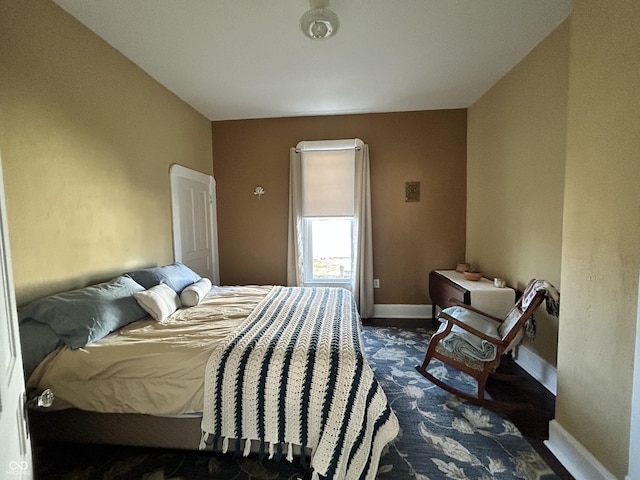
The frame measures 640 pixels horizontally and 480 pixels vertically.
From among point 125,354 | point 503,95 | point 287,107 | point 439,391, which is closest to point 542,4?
point 503,95

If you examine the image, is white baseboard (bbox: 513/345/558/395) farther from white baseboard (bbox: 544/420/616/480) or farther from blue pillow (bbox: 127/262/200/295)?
blue pillow (bbox: 127/262/200/295)

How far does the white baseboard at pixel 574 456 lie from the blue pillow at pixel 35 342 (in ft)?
9.04

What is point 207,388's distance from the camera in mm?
1399

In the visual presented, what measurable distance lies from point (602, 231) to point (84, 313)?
2.70 m

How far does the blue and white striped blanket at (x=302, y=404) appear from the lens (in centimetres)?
130

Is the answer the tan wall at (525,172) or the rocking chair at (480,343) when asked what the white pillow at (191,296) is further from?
the tan wall at (525,172)

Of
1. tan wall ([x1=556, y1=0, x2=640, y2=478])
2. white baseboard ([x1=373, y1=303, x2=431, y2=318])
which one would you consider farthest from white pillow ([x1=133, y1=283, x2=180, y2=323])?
white baseboard ([x1=373, y1=303, x2=431, y2=318])

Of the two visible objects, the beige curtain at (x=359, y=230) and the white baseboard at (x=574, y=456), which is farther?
the beige curtain at (x=359, y=230)

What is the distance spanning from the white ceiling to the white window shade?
2.28 feet

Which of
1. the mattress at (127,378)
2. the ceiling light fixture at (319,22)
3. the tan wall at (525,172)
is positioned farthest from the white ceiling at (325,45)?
the mattress at (127,378)

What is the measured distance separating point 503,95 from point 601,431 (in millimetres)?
2858

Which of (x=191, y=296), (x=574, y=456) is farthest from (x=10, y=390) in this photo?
(x=574, y=456)

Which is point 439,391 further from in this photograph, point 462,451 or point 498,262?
point 498,262

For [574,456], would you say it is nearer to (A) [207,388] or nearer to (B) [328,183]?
(A) [207,388]
